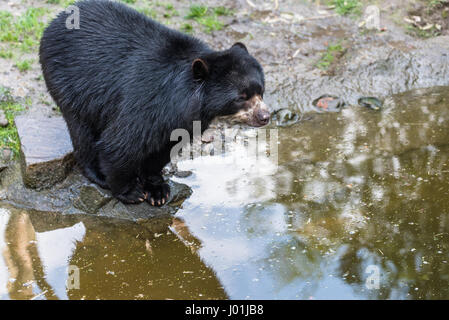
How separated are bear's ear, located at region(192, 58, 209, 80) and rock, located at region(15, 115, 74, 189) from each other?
146 centimetres

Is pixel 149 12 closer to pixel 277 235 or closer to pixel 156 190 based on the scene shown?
pixel 156 190

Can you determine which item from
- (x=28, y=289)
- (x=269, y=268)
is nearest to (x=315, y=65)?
(x=269, y=268)

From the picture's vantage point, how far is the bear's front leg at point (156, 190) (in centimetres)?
480

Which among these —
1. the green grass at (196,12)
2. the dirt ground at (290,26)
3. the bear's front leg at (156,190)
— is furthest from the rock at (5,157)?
the green grass at (196,12)

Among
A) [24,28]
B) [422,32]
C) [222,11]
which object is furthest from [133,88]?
[422,32]

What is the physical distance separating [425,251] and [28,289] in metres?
2.71

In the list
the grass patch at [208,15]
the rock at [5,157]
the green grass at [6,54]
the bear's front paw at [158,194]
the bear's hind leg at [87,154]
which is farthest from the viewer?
the grass patch at [208,15]

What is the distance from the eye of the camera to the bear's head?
4164 mm

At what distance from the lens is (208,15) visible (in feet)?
24.5

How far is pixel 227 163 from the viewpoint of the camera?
213 inches

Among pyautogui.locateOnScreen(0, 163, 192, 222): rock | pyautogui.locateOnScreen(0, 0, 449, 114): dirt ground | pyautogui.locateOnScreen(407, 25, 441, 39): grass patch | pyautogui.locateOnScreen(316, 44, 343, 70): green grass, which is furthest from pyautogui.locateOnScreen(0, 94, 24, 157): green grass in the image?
pyautogui.locateOnScreen(407, 25, 441, 39): grass patch

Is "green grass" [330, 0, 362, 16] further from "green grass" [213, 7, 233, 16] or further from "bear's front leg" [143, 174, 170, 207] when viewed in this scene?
"bear's front leg" [143, 174, 170, 207]

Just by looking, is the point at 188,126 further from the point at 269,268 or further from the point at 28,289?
the point at 28,289

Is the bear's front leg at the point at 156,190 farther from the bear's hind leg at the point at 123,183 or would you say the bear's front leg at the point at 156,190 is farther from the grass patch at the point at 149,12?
the grass patch at the point at 149,12
